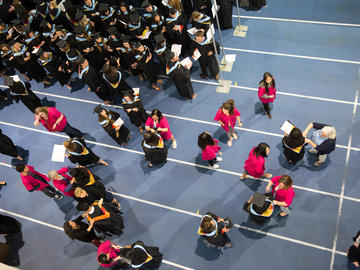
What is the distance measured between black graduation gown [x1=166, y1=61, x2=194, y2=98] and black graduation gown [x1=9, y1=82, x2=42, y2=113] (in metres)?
3.68

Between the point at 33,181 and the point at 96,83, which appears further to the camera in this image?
the point at 96,83

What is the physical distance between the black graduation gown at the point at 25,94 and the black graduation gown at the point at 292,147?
6299 millimetres

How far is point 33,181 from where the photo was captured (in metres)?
6.19

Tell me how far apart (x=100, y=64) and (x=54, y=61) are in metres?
1.21

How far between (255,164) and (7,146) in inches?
226

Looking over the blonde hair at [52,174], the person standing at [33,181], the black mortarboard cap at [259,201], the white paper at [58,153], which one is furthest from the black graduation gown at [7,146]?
the black mortarboard cap at [259,201]

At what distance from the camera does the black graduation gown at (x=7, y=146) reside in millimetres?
7074

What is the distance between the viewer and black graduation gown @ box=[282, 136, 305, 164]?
17.7 feet

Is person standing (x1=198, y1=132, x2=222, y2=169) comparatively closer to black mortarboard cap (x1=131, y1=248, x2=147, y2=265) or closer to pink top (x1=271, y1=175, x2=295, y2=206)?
pink top (x1=271, y1=175, x2=295, y2=206)

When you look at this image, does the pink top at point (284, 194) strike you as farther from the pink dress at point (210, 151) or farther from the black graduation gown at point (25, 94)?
the black graduation gown at point (25, 94)

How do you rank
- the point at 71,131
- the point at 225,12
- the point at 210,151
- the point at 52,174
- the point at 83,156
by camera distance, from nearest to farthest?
the point at 52,174 < the point at 210,151 < the point at 83,156 < the point at 71,131 < the point at 225,12

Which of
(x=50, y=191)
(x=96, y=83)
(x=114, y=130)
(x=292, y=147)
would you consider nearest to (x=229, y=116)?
(x=292, y=147)

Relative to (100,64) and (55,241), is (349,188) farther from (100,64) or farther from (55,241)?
(100,64)

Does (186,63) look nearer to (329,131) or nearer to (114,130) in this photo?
(114,130)
